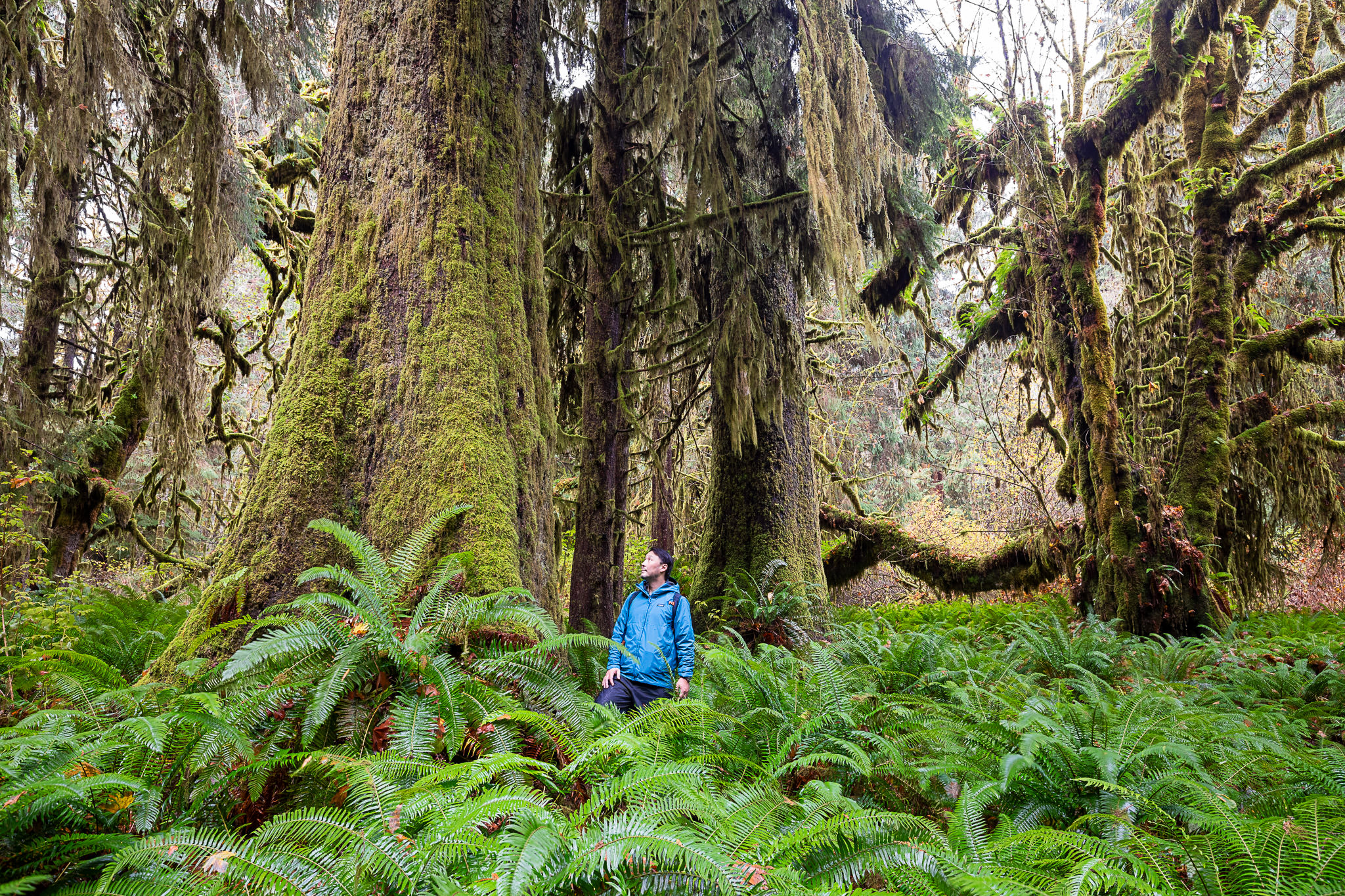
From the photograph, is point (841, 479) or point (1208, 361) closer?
point (1208, 361)

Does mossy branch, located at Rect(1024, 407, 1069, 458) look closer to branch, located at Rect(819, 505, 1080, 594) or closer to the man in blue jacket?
branch, located at Rect(819, 505, 1080, 594)

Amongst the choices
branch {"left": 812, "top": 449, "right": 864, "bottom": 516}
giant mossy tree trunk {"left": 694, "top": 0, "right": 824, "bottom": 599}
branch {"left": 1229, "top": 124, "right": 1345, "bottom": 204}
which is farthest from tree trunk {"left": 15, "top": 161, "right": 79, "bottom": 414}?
branch {"left": 1229, "top": 124, "right": 1345, "bottom": 204}

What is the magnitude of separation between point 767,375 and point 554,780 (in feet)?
14.1

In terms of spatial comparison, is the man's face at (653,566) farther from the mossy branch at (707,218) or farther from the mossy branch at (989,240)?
the mossy branch at (989,240)

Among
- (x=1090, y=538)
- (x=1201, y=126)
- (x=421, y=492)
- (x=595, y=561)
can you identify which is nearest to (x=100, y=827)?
(x=421, y=492)

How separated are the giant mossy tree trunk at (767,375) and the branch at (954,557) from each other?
11.0 ft

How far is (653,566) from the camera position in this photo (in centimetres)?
397

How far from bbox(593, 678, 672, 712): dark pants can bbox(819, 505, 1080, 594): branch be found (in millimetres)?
6238

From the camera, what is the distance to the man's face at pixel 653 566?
3.97 m

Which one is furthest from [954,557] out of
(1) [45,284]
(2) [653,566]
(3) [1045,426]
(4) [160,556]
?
(1) [45,284]

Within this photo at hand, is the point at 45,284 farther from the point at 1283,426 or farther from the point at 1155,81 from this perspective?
the point at 1283,426

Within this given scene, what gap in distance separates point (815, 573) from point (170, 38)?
20.9 ft

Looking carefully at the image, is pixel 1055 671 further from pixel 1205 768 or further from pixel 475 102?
pixel 475 102

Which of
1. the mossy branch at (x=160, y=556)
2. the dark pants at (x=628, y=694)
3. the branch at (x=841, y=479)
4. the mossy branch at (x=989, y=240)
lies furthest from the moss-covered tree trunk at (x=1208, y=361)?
the mossy branch at (x=160, y=556)
